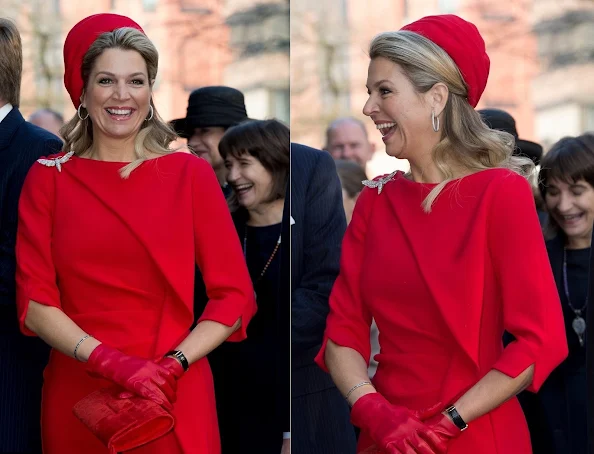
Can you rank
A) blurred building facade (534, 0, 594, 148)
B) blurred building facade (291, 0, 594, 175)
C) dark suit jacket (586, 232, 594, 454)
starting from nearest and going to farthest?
dark suit jacket (586, 232, 594, 454)
blurred building facade (291, 0, 594, 175)
blurred building facade (534, 0, 594, 148)

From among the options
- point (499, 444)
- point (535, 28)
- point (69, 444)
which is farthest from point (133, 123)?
point (535, 28)

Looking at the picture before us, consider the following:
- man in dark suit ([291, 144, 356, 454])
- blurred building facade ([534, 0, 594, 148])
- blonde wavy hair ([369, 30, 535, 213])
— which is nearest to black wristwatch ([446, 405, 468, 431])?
blonde wavy hair ([369, 30, 535, 213])

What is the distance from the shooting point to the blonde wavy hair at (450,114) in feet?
9.09

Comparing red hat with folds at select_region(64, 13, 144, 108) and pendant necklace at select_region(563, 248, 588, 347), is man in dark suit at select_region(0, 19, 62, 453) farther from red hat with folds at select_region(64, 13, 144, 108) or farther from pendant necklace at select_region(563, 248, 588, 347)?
pendant necklace at select_region(563, 248, 588, 347)

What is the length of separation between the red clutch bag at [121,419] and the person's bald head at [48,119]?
7.42ft

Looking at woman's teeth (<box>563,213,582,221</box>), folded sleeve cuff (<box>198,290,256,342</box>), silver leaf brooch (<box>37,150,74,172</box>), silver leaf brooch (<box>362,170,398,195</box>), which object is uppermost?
silver leaf brooch (<box>37,150,74,172</box>)

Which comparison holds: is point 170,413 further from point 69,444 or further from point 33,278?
point 33,278

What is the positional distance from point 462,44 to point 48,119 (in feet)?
8.37

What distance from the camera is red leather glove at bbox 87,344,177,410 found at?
2736 mm

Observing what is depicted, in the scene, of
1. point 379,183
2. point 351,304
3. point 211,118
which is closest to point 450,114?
point 379,183

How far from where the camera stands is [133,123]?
3123 mm

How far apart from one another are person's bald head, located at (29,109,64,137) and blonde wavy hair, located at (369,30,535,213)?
2359 millimetres

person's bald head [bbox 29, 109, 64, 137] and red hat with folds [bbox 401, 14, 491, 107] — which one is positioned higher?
red hat with folds [bbox 401, 14, 491, 107]

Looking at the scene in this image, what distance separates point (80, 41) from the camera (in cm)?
315
